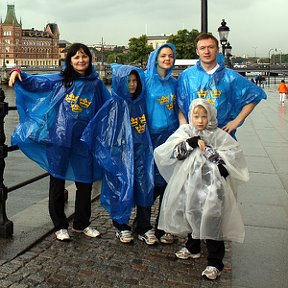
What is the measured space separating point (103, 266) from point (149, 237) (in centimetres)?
66

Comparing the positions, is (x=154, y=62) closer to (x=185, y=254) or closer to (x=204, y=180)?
(x=204, y=180)

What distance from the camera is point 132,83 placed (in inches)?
154

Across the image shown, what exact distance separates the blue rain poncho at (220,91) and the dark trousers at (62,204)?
1261mm

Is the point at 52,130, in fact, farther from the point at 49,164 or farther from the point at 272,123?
the point at 272,123

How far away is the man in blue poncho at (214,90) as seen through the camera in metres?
3.79

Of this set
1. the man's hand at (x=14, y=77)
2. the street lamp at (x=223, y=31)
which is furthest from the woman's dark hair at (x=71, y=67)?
the street lamp at (x=223, y=31)

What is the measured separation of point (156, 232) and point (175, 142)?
110cm

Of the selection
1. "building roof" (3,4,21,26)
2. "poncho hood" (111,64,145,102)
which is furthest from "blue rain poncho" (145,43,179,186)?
"building roof" (3,4,21,26)

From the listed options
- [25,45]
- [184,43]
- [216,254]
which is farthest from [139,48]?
[216,254]

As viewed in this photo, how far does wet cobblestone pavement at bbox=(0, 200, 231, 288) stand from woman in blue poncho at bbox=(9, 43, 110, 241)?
262 millimetres

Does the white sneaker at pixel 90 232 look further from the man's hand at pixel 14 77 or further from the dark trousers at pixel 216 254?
the man's hand at pixel 14 77

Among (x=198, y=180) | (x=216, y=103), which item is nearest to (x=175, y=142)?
(x=198, y=180)

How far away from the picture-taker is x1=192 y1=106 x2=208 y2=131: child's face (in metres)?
3.40

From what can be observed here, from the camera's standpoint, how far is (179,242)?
4.14 meters
